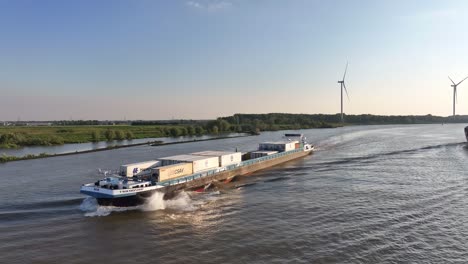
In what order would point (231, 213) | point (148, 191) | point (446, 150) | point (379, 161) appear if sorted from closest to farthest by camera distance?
1. point (231, 213)
2. point (148, 191)
3. point (379, 161)
4. point (446, 150)

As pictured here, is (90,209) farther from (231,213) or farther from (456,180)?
(456,180)

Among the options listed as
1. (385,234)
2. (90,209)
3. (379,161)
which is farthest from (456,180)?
(90,209)

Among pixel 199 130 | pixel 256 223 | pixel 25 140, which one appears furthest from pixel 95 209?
pixel 199 130

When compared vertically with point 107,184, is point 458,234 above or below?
below

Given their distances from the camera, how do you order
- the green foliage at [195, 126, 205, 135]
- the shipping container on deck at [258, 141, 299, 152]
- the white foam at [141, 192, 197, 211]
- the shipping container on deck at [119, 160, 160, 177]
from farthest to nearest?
the green foliage at [195, 126, 205, 135], the shipping container on deck at [258, 141, 299, 152], the shipping container on deck at [119, 160, 160, 177], the white foam at [141, 192, 197, 211]

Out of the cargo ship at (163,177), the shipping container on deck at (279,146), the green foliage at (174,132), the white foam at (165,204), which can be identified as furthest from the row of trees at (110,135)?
the white foam at (165,204)

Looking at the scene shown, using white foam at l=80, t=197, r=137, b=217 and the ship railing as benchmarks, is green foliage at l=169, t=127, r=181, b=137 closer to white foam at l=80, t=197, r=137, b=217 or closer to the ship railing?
the ship railing

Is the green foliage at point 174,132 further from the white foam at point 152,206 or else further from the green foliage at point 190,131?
the white foam at point 152,206

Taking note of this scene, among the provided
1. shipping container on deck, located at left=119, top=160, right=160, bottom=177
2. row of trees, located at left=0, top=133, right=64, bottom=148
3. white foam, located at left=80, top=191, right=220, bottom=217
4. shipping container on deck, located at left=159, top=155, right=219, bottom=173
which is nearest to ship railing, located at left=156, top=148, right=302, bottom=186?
shipping container on deck, located at left=159, top=155, right=219, bottom=173

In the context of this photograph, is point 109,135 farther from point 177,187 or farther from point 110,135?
point 177,187
